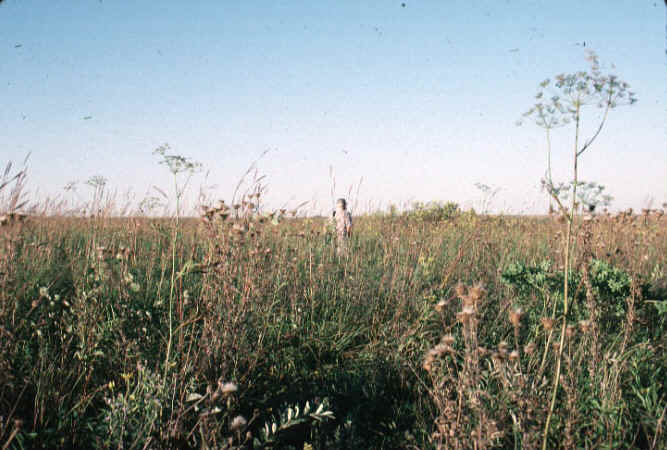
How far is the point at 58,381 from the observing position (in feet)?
7.17

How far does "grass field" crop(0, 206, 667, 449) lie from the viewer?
67.2 inches

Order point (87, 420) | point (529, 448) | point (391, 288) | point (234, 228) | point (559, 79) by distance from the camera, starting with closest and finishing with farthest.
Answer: point (529, 448)
point (559, 79)
point (87, 420)
point (234, 228)
point (391, 288)

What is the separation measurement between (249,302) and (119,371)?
0.83 metres

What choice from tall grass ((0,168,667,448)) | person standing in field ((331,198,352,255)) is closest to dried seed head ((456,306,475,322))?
tall grass ((0,168,667,448))

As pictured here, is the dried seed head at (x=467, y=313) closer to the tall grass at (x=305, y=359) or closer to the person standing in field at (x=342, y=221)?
the tall grass at (x=305, y=359)

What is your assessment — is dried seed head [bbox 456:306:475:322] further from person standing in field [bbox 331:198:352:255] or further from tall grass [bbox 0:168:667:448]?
person standing in field [bbox 331:198:352:255]

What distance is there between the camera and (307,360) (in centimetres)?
283

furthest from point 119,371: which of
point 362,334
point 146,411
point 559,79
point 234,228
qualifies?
point 559,79

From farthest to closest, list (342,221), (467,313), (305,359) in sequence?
(342,221) < (305,359) < (467,313)

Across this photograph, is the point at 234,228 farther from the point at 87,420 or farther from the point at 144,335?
the point at 87,420

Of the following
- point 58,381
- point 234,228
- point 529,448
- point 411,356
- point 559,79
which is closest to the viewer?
point 529,448

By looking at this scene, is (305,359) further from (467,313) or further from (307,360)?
(467,313)

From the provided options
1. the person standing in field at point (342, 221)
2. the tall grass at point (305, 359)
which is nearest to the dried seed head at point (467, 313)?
Answer: the tall grass at point (305, 359)

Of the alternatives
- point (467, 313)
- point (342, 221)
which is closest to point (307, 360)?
point (467, 313)
